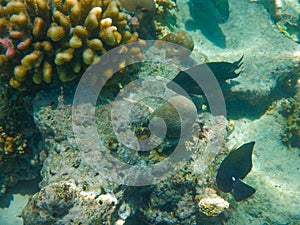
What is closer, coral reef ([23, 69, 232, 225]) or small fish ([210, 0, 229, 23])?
coral reef ([23, 69, 232, 225])

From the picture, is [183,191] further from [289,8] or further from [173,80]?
[289,8]

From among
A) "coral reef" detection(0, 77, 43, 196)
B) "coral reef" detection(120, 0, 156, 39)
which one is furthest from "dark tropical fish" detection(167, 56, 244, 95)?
"coral reef" detection(0, 77, 43, 196)

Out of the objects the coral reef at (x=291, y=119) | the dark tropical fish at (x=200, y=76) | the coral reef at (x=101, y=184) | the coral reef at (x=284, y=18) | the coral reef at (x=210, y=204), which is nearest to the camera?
the coral reef at (x=101, y=184)

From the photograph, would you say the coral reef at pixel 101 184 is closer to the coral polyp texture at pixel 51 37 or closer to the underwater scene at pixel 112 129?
the underwater scene at pixel 112 129

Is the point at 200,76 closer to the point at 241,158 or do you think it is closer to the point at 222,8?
the point at 241,158

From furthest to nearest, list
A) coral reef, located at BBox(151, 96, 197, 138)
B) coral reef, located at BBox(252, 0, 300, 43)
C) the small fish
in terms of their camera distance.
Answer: coral reef, located at BBox(252, 0, 300, 43)
the small fish
coral reef, located at BBox(151, 96, 197, 138)

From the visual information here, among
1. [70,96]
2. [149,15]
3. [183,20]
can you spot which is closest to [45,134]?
[70,96]

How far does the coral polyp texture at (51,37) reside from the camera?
293 cm

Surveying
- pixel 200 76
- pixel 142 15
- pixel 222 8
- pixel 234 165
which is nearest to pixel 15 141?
pixel 142 15

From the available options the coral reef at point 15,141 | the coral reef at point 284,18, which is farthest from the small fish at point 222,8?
the coral reef at point 15,141

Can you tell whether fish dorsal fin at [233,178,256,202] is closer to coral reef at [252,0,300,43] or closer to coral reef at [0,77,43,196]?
coral reef at [0,77,43,196]

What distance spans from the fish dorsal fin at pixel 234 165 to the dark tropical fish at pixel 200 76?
46.9 inches

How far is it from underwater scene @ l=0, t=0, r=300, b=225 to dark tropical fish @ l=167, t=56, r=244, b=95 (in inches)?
0.7

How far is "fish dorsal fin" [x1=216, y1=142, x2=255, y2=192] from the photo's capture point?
12.0ft
